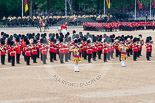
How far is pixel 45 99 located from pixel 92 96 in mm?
1847

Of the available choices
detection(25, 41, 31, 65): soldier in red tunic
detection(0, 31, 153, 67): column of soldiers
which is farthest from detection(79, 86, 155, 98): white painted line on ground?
detection(25, 41, 31, 65): soldier in red tunic

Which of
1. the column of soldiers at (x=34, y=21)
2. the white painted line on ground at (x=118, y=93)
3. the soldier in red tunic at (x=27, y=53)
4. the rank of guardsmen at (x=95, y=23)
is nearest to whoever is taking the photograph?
the white painted line on ground at (x=118, y=93)

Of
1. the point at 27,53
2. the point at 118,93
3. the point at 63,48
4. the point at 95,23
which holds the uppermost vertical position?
the point at 95,23

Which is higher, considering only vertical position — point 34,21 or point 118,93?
point 34,21

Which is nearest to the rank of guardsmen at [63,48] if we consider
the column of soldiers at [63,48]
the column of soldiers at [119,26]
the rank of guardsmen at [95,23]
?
the column of soldiers at [63,48]

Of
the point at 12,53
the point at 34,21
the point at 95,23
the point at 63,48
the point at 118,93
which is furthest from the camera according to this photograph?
the point at 34,21

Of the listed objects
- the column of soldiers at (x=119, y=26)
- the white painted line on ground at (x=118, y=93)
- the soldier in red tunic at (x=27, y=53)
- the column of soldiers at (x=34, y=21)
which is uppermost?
the column of soldiers at (x=34, y=21)

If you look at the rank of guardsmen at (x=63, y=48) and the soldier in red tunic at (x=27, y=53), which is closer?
the soldier in red tunic at (x=27, y=53)

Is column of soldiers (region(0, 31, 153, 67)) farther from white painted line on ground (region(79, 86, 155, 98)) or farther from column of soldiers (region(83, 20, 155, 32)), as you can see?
column of soldiers (region(83, 20, 155, 32))

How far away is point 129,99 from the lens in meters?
20.8

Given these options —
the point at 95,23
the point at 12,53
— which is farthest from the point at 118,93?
the point at 95,23

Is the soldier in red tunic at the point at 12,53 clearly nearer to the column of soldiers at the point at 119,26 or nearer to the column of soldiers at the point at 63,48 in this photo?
the column of soldiers at the point at 63,48

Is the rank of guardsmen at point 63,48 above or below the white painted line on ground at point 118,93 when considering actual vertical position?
above

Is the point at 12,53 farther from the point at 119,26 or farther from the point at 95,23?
the point at 119,26
